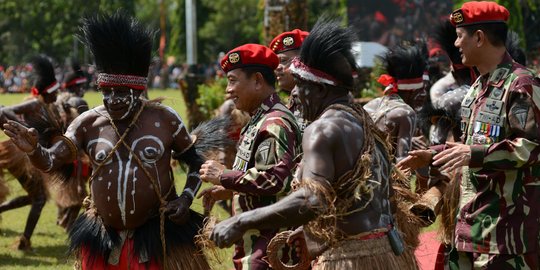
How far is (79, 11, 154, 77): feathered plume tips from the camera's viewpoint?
561cm

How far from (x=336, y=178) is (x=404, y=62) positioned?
380cm

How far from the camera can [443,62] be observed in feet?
47.1

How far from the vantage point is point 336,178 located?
4141 millimetres

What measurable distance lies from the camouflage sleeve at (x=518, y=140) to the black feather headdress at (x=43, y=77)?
7126mm

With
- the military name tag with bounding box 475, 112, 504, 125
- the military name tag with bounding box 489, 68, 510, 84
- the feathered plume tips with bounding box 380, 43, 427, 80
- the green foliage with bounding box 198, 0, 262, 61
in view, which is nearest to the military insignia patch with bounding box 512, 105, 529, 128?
the military name tag with bounding box 475, 112, 504, 125

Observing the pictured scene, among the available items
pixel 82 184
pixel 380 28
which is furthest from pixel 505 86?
pixel 380 28

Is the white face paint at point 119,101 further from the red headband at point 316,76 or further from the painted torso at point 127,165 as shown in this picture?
the red headband at point 316,76

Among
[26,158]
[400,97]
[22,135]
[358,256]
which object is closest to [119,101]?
[22,135]

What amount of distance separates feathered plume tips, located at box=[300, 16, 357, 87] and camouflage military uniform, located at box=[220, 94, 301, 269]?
0.78m

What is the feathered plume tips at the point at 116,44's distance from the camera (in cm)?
561

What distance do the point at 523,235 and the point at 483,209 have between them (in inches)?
9.9

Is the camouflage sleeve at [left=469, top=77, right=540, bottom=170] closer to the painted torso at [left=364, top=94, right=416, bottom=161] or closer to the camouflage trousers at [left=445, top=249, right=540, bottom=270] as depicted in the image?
the camouflage trousers at [left=445, top=249, right=540, bottom=270]

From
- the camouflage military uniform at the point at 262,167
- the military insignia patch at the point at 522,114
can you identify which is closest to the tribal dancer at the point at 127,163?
the camouflage military uniform at the point at 262,167

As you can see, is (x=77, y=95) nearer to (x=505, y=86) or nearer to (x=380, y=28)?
(x=505, y=86)
